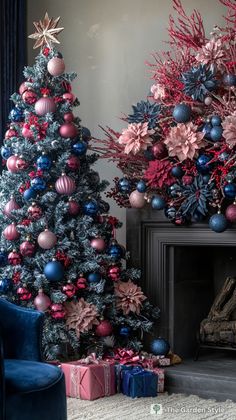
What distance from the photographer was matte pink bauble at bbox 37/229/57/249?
3818 mm

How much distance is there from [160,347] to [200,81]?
57.2 inches

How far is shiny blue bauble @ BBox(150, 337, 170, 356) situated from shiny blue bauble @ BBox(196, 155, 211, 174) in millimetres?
980

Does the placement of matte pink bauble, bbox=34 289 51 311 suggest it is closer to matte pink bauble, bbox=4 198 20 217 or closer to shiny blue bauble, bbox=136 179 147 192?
matte pink bauble, bbox=4 198 20 217

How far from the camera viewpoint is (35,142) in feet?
13.0

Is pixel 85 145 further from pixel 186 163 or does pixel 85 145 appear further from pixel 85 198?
pixel 186 163

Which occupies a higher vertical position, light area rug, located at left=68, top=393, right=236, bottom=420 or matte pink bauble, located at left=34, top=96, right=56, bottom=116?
matte pink bauble, located at left=34, top=96, right=56, bottom=116

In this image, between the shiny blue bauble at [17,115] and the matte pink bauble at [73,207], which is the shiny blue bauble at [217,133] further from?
the shiny blue bauble at [17,115]

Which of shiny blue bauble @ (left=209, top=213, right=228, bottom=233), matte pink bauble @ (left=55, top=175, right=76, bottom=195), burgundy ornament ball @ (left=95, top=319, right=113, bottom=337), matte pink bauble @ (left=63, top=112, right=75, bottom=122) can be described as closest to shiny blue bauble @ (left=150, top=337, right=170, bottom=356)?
burgundy ornament ball @ (left=95, top=319, right=113, bottom=337)

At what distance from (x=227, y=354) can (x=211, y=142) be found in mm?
1356

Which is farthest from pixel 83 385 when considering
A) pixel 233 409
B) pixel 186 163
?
pixel 186 163

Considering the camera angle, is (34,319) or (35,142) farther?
(35,142)

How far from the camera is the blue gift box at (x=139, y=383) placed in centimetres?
362

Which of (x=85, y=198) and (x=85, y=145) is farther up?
(x=85, y=145)

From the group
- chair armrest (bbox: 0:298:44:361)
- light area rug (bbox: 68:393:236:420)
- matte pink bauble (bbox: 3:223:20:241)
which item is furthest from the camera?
matte pink bauble (bbox: 3:223:20:241)
